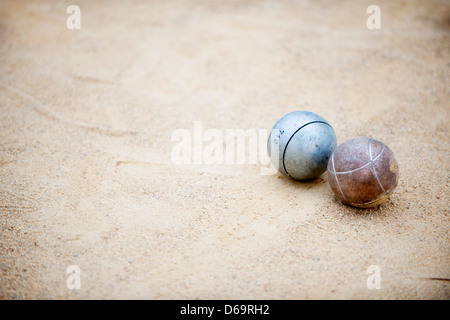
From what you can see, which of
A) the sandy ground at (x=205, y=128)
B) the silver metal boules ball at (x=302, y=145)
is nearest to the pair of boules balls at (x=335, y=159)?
the silver metal boules ball at (x=302, y=145)

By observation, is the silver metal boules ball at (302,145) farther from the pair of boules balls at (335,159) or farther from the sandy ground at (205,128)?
the sandy ground at (205,128)

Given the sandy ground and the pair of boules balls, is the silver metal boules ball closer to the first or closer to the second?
the pair of boules balls

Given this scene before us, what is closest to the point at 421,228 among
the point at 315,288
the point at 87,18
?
the point at 315,288

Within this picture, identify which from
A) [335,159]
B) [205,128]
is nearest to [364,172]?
[335,159]

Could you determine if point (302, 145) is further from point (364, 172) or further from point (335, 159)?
point (364, 172)
